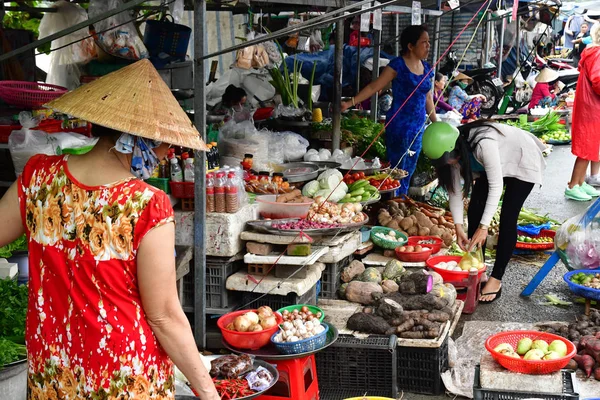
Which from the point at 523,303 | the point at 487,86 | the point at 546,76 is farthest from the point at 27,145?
the point at 546,76

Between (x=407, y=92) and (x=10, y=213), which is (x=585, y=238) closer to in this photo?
(x=407, y=92)

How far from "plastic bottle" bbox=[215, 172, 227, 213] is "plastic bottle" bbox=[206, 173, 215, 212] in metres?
0.02

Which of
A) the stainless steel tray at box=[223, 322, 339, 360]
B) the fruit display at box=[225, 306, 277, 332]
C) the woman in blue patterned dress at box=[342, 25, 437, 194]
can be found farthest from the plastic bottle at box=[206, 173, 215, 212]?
the woman in blue patterned dress at box=[342, 25, 437, 194]

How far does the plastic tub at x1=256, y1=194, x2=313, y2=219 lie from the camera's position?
5.40 meters

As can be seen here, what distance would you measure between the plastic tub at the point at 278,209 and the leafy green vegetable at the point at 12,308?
1.99 metres

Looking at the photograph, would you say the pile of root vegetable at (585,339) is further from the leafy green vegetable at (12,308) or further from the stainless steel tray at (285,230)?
the leafy green vegetable at (12,308)

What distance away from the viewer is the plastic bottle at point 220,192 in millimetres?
4902

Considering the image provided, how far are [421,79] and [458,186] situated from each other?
227cm

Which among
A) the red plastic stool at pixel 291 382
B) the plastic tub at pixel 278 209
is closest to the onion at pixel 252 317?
the red plastic stool at pixel 291 382

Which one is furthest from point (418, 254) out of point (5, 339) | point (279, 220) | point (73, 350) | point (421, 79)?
point (73, 350)

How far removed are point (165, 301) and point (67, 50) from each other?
4.27m

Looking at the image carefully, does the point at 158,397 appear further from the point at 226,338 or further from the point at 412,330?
the point at 412,330

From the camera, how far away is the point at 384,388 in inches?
179

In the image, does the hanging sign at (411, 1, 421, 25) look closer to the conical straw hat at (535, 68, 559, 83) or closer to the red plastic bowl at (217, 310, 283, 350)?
the red plastic bowl at (217, 310, 283, 350)
